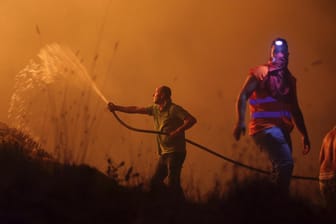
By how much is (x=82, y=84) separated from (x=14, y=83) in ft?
6.69

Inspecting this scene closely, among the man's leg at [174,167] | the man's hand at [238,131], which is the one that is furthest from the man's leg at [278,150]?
the man's leg at [174,167]

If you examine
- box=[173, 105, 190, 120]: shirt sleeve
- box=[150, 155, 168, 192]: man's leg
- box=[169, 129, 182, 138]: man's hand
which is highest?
box=[173, 105, 190, 120]: shirt sleeve

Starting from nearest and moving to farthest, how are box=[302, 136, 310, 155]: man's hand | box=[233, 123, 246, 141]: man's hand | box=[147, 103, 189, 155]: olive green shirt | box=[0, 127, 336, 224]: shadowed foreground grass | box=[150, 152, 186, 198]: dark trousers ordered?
1. box=[0, 127, 336, 224]: shadowed foreground grass
2. box=[233, 123, 246, 141]: man's hand
3. box=[302, 136, 310, 155]: man's hand
4. box=[150, 152, 186, 198]: dark trousers
5. box=[147, 103, 189, 155]: olive green shirt

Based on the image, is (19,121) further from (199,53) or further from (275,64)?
(199,53)

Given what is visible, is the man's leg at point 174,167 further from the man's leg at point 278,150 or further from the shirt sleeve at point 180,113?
the man's leg at point 278,150

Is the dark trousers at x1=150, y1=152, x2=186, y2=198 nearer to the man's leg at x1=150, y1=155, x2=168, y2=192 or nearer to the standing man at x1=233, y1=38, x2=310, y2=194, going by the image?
the man's leg at x1=150, y1=155, x2=168, y2=192

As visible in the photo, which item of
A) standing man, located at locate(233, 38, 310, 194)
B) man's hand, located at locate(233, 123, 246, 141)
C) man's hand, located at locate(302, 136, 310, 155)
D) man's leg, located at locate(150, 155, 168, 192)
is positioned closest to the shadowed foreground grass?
man's hand, located at locate(233, 123, 246, 141)

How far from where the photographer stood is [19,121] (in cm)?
1173

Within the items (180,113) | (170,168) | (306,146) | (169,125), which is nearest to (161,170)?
(170,168)

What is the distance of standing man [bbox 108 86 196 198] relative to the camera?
386 inches

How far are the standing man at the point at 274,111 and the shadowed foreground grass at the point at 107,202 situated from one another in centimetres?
94

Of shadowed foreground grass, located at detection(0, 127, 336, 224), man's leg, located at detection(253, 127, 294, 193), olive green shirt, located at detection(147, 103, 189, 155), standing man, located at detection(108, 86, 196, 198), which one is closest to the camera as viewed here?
shadowed foreground grass, located at detection(0, 127, 336, 224)

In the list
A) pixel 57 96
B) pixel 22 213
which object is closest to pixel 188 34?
pixel 57 96

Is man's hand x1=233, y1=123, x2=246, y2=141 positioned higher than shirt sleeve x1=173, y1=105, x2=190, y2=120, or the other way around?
shirt sleeve x1=173, y1=105, x2=190, y2=120
